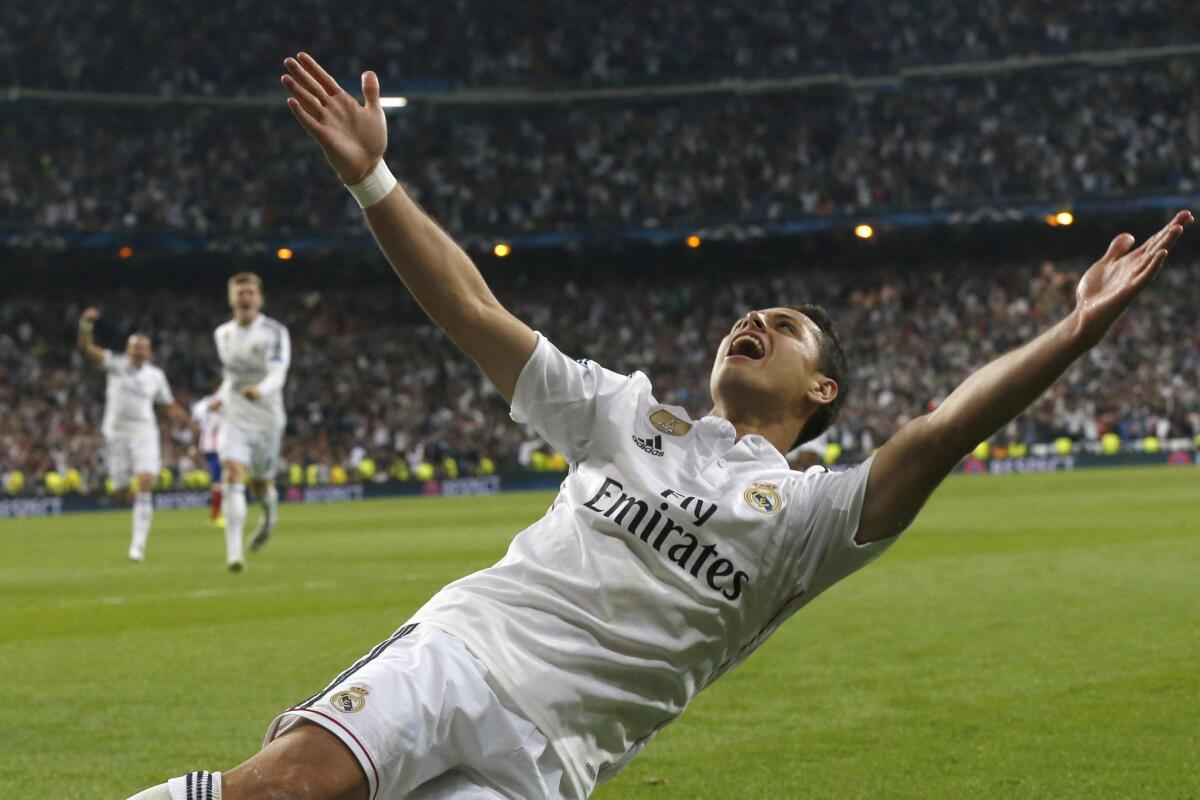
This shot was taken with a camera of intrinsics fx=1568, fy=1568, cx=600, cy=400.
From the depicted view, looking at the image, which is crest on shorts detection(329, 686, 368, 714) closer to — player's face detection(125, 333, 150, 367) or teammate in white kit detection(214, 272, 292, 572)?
teammate in white kit detection(214, 272, 292, 572)

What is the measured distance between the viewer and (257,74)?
4725 cm

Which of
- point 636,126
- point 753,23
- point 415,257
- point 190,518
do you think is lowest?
point 190,518

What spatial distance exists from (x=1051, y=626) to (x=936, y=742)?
3.85 meters

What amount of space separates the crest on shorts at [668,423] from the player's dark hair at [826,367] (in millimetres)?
445

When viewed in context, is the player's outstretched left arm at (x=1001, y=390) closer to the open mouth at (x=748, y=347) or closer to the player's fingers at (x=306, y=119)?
the open mouth at (x=748, y=347)

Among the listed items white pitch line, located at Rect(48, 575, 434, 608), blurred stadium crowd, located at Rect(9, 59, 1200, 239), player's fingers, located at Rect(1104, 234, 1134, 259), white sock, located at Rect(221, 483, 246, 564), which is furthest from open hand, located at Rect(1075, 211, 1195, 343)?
blurred stadium crowd, located at Rect(9, 59, 1200, 239)

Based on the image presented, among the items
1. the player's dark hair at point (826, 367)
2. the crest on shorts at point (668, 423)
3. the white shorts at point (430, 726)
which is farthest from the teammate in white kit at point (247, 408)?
the white shorts at point (430, 726)

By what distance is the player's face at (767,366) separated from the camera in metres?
3.84

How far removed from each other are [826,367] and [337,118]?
1399 millimetres

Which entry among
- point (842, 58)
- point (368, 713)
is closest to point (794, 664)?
point (368, 713)

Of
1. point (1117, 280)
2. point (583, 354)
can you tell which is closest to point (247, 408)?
point (1117, 280)

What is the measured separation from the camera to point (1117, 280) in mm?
3166

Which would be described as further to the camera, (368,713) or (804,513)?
(804,513)

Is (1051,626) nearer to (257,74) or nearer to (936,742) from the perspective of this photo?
(936,742)
